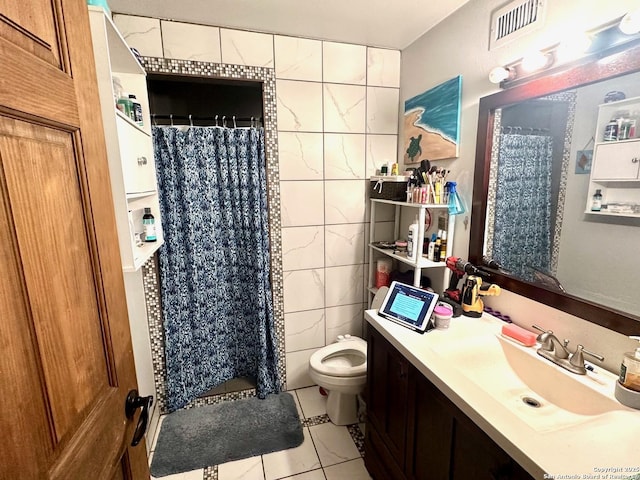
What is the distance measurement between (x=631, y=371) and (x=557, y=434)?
0.31 metres

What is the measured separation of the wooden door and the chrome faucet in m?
1.33

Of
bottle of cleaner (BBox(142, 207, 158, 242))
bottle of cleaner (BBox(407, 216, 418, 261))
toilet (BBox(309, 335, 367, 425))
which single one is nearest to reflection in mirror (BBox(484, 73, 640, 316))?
bottle of cleaner (BBox(407, 216, 418, 261))

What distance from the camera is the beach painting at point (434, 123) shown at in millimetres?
1577

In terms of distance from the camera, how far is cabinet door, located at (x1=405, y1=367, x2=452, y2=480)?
102 centimetres

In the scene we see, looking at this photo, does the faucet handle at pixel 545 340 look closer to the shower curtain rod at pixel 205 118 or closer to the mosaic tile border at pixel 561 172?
the mosaic tile border at pixel 561 172

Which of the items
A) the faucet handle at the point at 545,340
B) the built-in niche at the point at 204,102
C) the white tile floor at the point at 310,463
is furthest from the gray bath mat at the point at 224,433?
the built-in niche at the point at 204,102

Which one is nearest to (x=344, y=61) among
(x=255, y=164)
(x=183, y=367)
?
(x=255, y=164)

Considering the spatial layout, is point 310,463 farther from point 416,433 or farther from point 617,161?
point 617,161

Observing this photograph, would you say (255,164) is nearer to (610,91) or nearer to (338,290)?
(338,290)

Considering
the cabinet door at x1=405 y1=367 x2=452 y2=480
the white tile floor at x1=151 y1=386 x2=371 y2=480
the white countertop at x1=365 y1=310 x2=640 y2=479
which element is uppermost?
the white countertop at x1=365 y1=310 x2=640 y2=479

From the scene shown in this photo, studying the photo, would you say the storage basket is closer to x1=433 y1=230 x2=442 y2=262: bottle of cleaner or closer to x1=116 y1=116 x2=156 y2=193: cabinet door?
x1=433 y1=230 x2=442 y2=262: bottle of cleaner

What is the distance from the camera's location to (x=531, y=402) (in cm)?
109

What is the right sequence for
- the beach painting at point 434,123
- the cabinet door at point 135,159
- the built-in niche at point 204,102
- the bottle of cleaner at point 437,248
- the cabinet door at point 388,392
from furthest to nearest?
the built-in niche at point 204,102 → the bottle of cleaner at point 437,248 → the beach painting at point 434,123 → the cabinet door at point 388,392 → the cabinet door at point 135,159

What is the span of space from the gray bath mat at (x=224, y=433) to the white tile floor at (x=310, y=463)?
0.04 meters
